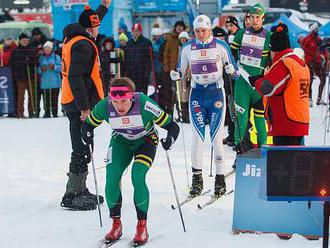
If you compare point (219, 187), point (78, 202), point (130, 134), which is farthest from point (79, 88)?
point (219, 187)

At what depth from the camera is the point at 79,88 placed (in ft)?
21.0

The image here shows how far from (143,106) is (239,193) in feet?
3.71

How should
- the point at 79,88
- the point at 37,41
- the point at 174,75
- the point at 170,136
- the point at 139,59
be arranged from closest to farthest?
the point at 170,136 < the point at 79,88 < the point at 174,75 < the point at 139,59 < the point at 37,41

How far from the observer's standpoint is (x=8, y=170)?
905cm

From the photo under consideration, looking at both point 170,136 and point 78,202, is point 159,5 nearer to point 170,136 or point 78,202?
point 78,202

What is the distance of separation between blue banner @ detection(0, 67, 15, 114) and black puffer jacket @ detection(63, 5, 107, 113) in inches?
344

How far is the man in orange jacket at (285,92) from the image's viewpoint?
18.7 ft

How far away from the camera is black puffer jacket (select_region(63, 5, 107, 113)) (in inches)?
253

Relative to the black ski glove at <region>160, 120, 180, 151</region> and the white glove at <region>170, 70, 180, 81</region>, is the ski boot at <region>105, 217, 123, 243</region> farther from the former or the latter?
the white glove at <region>170, 70, 180, 81</region>

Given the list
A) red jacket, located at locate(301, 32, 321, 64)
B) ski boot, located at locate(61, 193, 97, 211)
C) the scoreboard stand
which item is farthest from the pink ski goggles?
red jacket, located at locate(301, 32, 321, 64)

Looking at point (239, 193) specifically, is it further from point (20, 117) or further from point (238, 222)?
point (20, 117)

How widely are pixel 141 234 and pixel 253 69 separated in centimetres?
339

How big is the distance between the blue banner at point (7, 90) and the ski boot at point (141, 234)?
405 inches

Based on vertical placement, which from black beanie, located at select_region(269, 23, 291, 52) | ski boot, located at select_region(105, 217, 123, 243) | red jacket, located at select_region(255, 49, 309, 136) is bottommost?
ski boot, located at select_region(105, 217, 123, 243)
